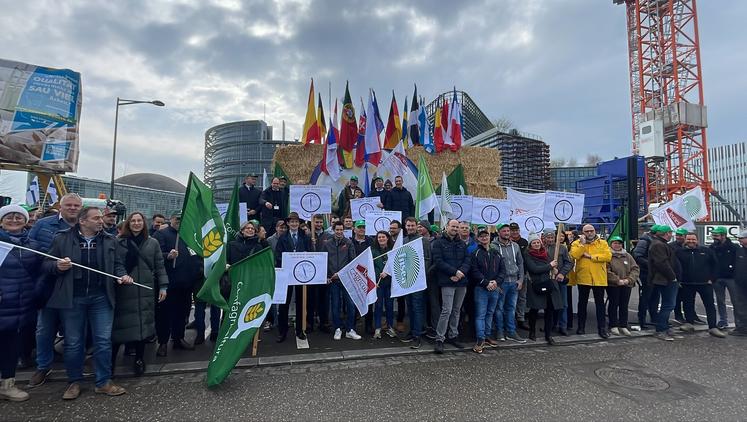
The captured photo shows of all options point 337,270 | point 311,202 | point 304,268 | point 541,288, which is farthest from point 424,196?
point 304,268

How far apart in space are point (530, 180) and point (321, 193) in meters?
35.6

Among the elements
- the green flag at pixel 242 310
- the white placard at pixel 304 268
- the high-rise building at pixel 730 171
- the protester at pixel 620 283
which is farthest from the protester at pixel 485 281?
the high-rise building at pixel 730 171

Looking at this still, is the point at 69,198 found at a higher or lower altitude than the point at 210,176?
lower

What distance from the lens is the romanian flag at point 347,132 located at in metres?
12.1

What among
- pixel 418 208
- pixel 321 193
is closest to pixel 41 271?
pixel 321 193

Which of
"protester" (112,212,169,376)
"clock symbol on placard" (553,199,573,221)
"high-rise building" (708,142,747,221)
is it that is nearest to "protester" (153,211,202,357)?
"protester" (112,212,169,376)

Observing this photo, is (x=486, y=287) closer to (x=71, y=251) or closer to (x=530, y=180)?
(x=71, y=251)

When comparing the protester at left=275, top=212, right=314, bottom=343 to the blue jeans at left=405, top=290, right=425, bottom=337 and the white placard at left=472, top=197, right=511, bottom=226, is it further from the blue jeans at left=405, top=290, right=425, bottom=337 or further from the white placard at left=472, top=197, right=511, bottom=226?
the white placard at left=472, top=197, right=511, bottom=226

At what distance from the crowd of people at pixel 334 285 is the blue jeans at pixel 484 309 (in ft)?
0.05

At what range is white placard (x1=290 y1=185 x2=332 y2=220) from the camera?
25.4 ft

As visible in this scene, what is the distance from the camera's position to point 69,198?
4199mm

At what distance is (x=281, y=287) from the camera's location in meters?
5.84

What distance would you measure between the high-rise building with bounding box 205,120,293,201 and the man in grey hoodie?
82.7 meters

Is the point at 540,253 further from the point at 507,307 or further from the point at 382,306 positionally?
the point at 382,306
